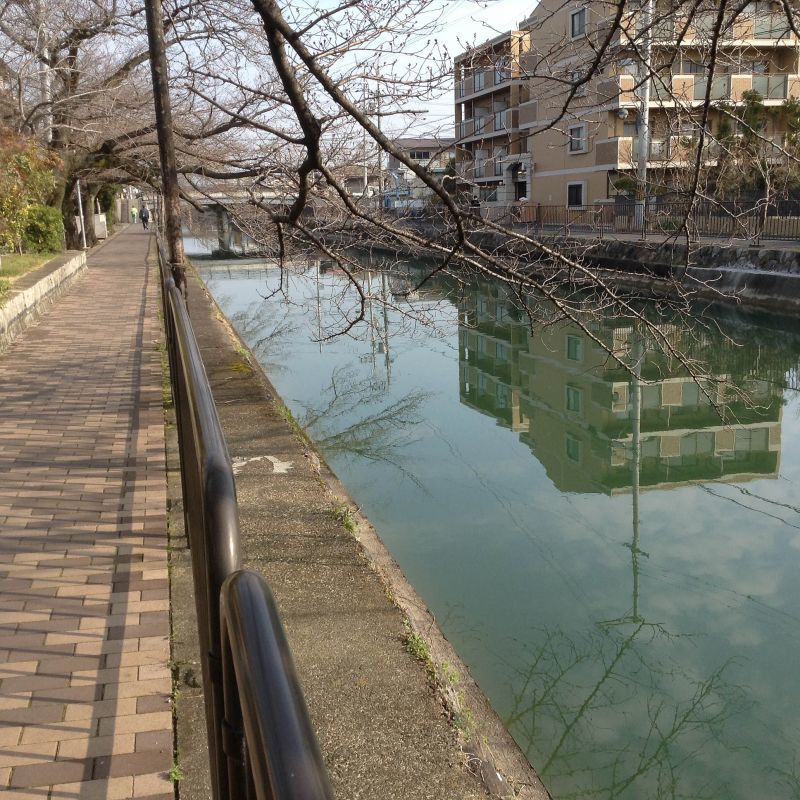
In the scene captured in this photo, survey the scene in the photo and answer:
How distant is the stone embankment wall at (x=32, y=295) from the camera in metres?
10.4

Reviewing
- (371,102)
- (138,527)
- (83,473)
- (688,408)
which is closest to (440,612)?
(138,527)

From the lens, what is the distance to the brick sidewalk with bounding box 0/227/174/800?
254 centimetres

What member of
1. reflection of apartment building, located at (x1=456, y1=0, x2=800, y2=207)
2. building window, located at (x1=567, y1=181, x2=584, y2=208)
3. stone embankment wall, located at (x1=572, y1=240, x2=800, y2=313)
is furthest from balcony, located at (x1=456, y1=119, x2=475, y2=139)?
building window, located at (x1=567, y1=181, x2=584, y2=208)

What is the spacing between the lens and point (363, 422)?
33.3 ft

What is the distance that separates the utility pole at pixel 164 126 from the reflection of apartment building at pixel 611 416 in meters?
2.53

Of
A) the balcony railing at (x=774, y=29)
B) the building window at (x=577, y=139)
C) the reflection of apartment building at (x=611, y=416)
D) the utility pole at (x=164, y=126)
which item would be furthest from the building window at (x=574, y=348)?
the balcony railing at (x=774, y=29)

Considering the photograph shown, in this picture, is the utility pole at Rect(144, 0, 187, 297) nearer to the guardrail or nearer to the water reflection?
the water reflection

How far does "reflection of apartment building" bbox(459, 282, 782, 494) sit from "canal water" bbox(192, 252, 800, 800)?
0.13ft

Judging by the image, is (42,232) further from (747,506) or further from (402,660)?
(402,660)

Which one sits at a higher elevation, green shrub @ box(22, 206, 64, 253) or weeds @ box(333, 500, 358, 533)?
green shrub @ box(22, 206, 64, 253)

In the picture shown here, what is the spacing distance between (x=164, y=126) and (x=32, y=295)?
22.3ft

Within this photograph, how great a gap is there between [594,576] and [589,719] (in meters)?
1.81

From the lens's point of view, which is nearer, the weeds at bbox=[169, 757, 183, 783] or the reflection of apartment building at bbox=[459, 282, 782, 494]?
the weeds at bbox=[169, 757, 183, 783]

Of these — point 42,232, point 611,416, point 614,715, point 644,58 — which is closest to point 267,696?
point 644,58
